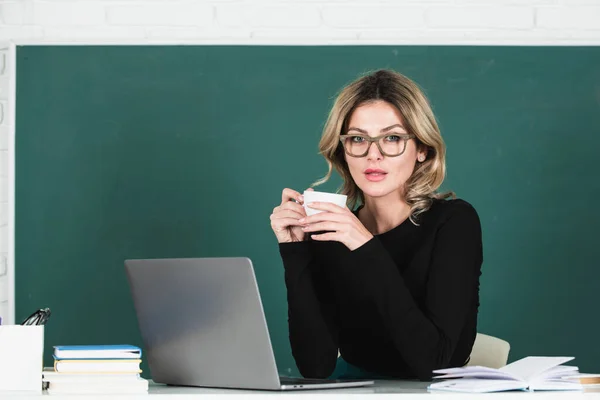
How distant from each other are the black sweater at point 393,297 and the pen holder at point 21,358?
0.66 m

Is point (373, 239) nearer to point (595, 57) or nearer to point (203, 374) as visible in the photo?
point (203, 374)

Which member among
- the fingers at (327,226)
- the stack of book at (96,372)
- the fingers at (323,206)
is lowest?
the stack of book at (96,372)

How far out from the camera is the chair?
228 centimetres

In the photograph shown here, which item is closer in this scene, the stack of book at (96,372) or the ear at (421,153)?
the stack of book at (96,372)

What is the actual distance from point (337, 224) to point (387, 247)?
19.5 inches

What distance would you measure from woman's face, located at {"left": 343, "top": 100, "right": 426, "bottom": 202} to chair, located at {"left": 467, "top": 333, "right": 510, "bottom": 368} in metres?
0.54

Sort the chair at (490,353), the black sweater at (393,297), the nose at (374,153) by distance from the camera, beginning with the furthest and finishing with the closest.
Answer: the chair at (490,353) < the nose at (374,153) < the black sweater at (393,297)

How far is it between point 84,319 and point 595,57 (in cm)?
214

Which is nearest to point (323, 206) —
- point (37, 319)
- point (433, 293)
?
point (433, 293)

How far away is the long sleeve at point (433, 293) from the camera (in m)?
1.74

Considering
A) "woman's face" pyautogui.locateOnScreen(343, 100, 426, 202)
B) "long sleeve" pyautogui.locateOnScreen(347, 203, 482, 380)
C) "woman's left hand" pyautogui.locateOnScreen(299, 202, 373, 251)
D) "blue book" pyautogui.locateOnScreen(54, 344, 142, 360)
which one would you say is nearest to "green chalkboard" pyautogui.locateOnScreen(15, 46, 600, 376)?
"woman's face" pyautogui.locateOnScreen(343, 100, 426, 202)
